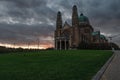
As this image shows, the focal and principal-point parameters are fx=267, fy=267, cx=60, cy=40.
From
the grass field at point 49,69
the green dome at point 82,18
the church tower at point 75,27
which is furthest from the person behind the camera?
the green dome at point 82,18

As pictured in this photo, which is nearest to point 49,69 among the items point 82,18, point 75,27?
point 75,27

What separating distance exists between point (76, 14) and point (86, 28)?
21.0 m

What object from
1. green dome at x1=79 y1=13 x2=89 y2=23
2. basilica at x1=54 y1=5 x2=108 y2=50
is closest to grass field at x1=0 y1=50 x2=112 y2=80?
basilica at x1=54 y1=5 x2=108 y2=50

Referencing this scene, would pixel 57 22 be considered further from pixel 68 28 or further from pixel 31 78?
pixel 31 78

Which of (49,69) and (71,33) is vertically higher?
(71,33)

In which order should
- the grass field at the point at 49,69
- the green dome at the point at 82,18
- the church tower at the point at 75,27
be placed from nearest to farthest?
the grass field at the point at 49,69, the church tower at the point at 75,27, the green dome at the point at 82,18

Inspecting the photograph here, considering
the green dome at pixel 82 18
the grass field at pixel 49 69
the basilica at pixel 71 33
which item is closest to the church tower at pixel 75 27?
the basilica at pixel 71 33

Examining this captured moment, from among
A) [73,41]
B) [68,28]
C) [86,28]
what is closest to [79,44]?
[73,41]

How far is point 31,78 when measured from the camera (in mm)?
13266

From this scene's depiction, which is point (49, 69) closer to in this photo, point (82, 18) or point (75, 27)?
point (75, 27)

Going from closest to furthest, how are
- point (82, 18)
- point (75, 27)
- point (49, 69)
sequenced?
point (49, 69) < point (75, 27) < point (82, 18)

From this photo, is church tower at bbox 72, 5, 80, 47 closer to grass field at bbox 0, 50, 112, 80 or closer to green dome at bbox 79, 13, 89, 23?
green dome at bbox 79, 13, 89, 23

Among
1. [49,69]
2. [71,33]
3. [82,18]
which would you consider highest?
[82,18]

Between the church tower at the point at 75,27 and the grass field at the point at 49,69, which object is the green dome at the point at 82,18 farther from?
the grass field at the point at 49,69
